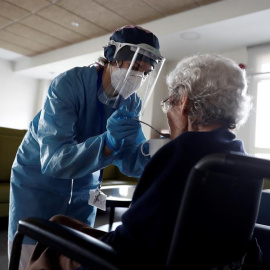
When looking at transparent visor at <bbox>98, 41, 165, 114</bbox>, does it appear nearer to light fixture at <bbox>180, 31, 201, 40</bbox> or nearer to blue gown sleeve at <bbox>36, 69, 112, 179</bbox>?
blue gown sleeve at <bbox>36, 69, 112, 179</bbox>

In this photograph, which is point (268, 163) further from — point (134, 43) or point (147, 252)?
point (134, 43)

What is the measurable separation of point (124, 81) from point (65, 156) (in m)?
0.37

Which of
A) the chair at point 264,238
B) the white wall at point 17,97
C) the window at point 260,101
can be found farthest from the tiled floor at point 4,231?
the white wall at point 17,97

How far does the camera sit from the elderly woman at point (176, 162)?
22.7 inches

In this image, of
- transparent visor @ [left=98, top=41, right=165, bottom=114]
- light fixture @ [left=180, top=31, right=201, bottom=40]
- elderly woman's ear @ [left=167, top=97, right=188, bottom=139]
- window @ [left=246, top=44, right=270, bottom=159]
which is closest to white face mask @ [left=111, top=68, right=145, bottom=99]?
transparent visor @ [left=98, top=41, right=165, bottom=114]

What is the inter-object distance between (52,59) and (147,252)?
534cm

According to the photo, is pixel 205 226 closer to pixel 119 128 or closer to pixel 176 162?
pixel 176 162

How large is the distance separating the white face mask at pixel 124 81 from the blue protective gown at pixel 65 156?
87mm

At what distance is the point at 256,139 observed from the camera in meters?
3.77

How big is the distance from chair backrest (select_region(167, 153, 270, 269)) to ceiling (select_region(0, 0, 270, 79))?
2.88m

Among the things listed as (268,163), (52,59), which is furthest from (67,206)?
(52,59)

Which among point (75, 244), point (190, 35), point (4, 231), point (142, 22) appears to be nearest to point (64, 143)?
point (75, 244)

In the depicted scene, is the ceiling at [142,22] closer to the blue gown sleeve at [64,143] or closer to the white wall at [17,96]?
the white wall at [17,96]

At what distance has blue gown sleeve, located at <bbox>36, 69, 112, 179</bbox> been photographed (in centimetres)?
88
